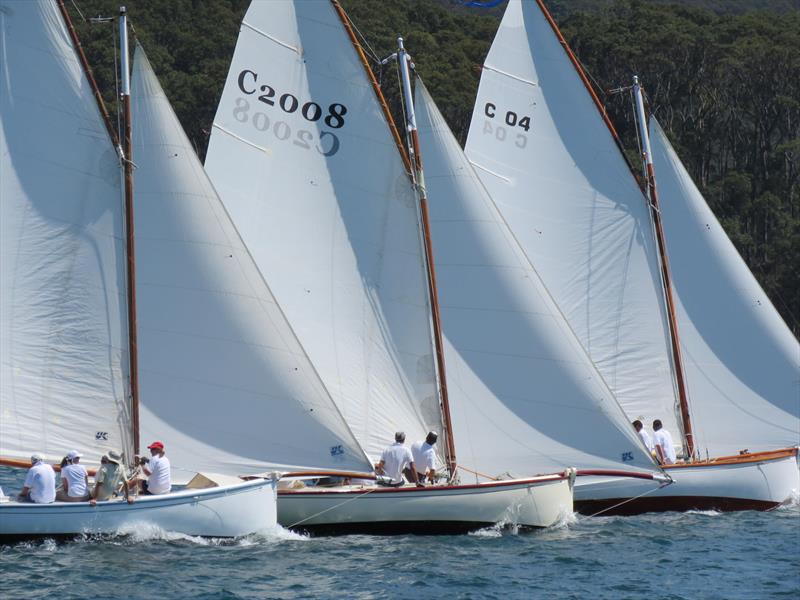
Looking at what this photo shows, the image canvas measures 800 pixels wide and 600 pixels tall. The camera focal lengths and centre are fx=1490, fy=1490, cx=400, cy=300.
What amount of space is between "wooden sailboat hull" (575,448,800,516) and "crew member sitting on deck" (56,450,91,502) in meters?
10.7

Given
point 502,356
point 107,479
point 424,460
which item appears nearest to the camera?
point 107,479

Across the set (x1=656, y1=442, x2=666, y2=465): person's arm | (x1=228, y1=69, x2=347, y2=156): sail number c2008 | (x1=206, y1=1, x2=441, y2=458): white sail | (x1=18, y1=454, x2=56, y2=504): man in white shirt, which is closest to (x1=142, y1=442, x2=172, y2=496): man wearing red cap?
(x1=18, y1=454, x2=56, y2=504): man in white shirt

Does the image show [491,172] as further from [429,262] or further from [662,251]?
[429,262]

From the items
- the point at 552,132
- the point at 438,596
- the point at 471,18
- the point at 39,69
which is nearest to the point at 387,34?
the point at 471,18

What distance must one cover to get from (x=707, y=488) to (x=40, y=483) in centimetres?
1448

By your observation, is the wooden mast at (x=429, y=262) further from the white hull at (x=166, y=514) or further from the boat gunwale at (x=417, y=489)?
the white hull at (x=166, y=514)

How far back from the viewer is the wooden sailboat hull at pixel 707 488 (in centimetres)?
3102

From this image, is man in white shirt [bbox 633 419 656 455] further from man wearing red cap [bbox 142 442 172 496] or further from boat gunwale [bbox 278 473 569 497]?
man wearing red cap [bbox 142 442 172 496]

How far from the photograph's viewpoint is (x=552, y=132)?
115 feet

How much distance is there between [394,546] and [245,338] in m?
4.53

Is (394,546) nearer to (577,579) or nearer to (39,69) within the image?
(577,579)

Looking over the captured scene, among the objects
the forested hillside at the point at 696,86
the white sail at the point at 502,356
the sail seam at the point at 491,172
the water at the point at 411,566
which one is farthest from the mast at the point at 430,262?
the forested hillside at the point at 696,86

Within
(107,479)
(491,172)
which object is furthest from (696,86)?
(107,479)

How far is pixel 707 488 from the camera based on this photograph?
31781 mm
